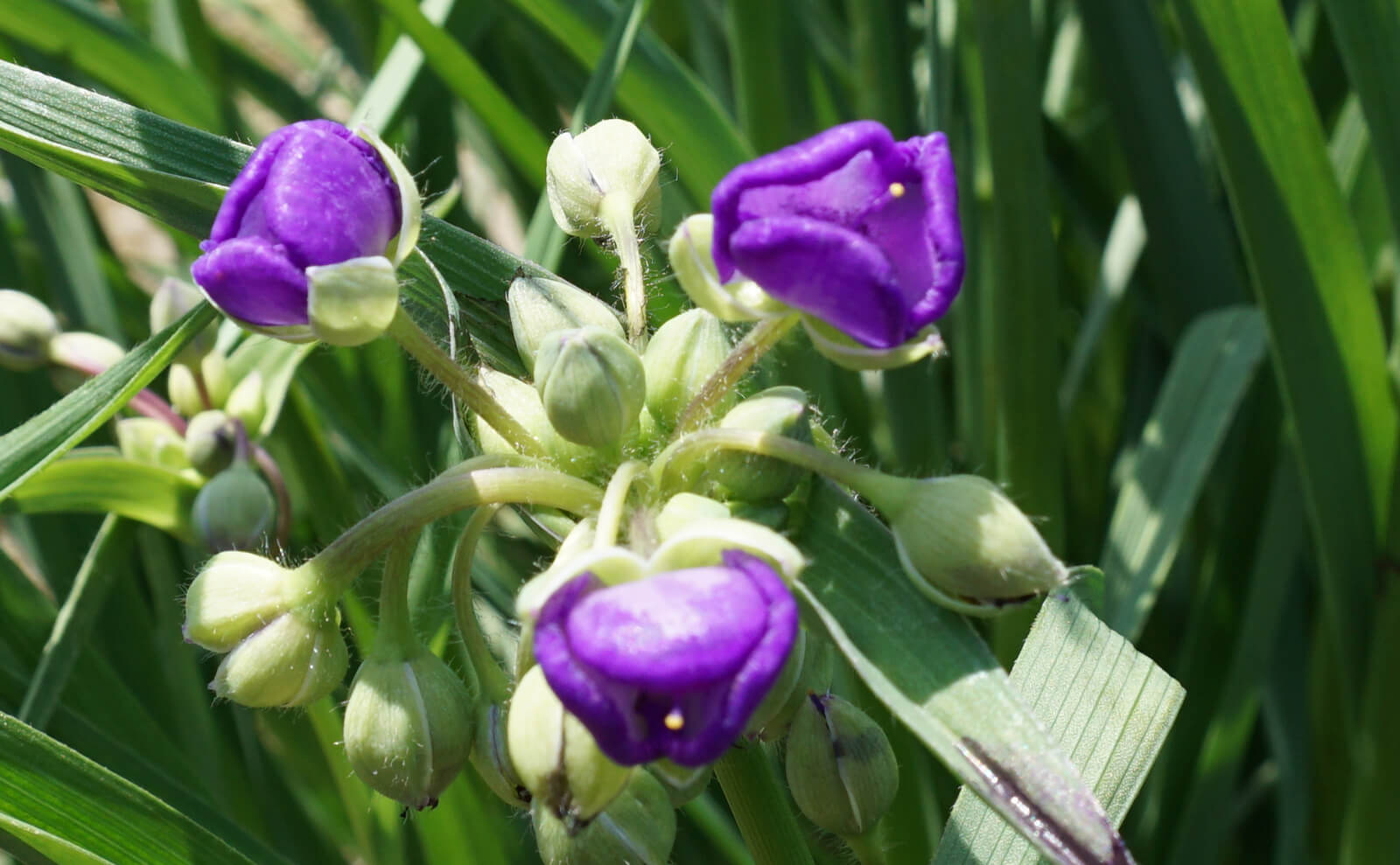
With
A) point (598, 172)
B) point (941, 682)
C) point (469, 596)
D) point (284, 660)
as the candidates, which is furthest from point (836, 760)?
point (598, 172)

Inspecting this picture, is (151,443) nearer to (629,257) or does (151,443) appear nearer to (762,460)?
(629,257)

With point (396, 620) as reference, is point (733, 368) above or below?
above

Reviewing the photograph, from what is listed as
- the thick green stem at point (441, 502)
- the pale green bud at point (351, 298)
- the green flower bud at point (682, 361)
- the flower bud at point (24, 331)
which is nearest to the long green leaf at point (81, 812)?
the thick green stem at point (441, 502)

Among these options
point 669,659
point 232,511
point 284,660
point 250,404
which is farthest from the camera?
point 250,404

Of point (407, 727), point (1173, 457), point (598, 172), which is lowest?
point (1173, 457)

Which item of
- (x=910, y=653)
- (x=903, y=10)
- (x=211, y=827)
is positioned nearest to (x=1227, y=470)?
(x=903, y=10)

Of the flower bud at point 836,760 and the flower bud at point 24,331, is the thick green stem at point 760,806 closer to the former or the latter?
the flower bud at point 836,760

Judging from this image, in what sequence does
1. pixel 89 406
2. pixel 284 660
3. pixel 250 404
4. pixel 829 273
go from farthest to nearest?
pixel 250 404 → pixel 89 406 → pixel 284 660 → pixel 829 273

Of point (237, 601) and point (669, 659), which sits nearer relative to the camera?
point (669, 659)
